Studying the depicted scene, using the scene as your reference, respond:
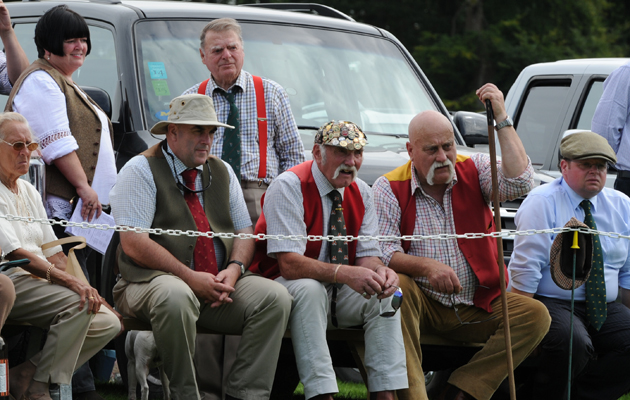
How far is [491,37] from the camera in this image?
23.2 metres

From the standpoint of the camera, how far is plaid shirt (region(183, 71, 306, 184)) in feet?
18.5

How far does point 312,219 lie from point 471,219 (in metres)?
Result: 0.85

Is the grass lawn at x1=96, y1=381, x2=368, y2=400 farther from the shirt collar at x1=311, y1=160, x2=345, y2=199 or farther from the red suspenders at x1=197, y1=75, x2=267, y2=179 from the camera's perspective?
the shirt collar at x1=311, y1=160, x2=345, y2=199

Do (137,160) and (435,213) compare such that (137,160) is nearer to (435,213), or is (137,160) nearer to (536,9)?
(435,213)

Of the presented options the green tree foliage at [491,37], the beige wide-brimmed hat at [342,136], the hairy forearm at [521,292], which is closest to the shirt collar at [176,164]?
the beige wide-brimmed hat at [342,136]

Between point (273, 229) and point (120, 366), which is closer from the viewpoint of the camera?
point (273, 229)

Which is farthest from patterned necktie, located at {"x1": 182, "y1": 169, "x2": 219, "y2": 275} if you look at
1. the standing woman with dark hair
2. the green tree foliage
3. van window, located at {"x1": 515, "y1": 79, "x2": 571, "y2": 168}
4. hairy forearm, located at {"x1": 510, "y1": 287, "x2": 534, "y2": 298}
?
the green tree foliage

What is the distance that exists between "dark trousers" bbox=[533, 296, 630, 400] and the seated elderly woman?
2.28 metres

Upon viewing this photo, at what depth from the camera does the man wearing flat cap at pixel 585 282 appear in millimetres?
5383

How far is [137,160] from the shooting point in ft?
16.7

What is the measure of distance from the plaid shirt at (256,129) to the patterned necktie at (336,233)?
566 millimetres

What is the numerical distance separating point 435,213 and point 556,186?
34.7 inches

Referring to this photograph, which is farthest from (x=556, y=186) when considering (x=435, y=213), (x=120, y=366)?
(x=120, y=366)

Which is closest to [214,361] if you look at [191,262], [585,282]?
[191,262]
